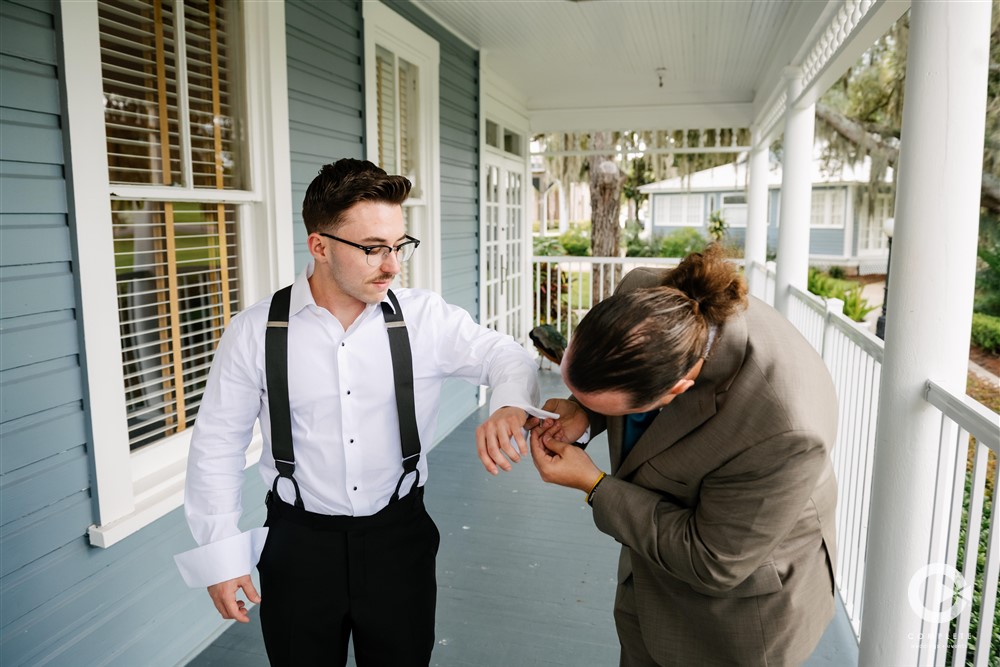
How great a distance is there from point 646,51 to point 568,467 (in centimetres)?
520

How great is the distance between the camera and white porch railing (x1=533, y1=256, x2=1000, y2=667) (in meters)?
1.45

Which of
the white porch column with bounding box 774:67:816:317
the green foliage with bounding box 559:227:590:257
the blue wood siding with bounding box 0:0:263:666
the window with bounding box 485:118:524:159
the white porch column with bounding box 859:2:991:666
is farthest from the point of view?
the green foliage with bounding box 559:227:590:257

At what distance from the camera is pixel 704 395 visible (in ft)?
4.08

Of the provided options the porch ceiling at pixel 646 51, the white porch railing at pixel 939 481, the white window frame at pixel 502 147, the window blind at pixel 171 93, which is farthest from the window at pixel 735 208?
the window blind at pixel 171 93

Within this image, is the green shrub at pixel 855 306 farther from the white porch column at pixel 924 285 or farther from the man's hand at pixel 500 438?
the man's hand at pixel 500 438

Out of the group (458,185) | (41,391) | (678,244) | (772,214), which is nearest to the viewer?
(41,391)

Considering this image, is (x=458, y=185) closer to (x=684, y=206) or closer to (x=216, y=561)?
(x=216, y=561)

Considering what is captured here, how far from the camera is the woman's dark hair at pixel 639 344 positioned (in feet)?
3.55

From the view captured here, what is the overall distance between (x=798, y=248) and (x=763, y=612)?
367 centimetres

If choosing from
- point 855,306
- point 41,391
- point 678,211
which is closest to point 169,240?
point 41,391

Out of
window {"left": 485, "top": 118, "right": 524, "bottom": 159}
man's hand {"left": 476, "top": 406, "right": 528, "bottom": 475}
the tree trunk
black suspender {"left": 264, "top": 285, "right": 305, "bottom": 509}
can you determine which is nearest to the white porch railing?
man's hand {"left": 476, "top": 406, "right": 528, "bottom": 475}

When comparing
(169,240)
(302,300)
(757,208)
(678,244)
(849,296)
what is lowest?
(849,296)

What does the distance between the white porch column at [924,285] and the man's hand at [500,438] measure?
37.4 inches

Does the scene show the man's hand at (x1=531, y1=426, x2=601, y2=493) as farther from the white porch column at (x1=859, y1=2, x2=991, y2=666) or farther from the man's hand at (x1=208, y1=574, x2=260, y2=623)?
the white porch column at (x1=859, y1=2, x2=991, y2=666)
